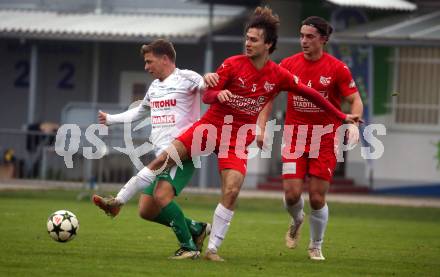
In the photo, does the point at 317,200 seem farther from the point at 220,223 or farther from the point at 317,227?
the point at 220,223

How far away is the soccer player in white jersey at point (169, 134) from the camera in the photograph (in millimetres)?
12328

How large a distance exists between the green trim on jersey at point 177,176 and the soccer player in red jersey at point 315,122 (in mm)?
1250

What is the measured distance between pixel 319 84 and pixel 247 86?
1.14 m

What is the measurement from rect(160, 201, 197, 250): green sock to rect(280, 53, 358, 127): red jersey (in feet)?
5.60

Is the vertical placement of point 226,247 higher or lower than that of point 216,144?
lower

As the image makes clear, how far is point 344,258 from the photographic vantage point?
44.0 feet

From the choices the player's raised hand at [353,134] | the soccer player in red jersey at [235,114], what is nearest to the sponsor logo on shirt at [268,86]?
the soccer player in red jersey at [235,114]

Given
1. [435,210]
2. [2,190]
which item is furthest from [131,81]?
[435,210]

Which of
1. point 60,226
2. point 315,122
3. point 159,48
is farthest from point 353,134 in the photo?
point 60,226

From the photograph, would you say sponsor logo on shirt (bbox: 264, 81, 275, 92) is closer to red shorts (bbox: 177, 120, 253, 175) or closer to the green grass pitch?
red shorts (bbox: 177, 120, 253, 175)

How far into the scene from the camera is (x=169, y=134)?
12.6 metres

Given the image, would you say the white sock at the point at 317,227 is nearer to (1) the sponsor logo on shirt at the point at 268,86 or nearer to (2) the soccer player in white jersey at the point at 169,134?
(2) the soccer player in white jersey at the point at 169,134

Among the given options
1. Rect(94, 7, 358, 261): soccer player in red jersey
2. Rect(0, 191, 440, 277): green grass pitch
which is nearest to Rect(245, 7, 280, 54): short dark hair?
Rect(94, 7, 358, 261): soccer player in red jersey

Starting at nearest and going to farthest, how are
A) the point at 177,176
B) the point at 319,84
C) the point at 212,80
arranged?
the point at 212,80 → the point at 177,176 → the point at 319,84
